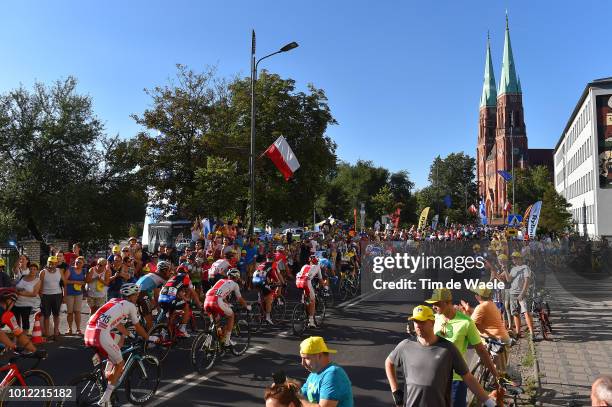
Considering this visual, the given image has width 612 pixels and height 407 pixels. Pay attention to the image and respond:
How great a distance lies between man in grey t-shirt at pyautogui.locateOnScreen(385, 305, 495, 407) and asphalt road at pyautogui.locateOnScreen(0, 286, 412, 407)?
10.1 ft

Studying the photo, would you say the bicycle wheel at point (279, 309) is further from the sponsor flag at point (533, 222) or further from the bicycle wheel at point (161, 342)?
the sponsor flag at point (533, 222)

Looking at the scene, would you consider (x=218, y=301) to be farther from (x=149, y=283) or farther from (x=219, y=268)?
(x=219, y=268)

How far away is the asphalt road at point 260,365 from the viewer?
758 centimetres

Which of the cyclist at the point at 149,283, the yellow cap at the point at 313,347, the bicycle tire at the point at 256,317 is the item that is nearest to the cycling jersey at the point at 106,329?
the cyclist at the point at 149,283

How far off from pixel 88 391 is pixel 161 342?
2045 mm

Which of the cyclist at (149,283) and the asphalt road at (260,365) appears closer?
the asphalt road at (260,365)

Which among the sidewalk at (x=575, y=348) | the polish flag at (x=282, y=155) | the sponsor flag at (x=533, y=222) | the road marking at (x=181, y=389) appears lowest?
the road marking at (x=181, y=389)

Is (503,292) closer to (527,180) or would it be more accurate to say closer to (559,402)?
(559,402)

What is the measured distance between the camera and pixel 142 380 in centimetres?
725

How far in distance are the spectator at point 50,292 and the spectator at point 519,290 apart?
9.84 m

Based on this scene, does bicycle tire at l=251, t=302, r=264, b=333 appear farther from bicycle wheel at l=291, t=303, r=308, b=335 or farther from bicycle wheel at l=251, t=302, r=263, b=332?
bicycle wheel at l=291, t=303, r=308, b=335

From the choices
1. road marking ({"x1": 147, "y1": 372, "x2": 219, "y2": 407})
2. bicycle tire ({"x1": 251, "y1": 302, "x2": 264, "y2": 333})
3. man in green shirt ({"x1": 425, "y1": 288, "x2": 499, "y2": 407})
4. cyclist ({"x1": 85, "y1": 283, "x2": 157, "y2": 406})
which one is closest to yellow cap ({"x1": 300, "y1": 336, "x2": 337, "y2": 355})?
man in green shirt ({"x1": 425, "y1": 288, "x2": 499, "y2": 407})

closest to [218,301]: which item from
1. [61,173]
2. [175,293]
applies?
[175,293]

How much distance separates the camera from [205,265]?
47.3 ft
